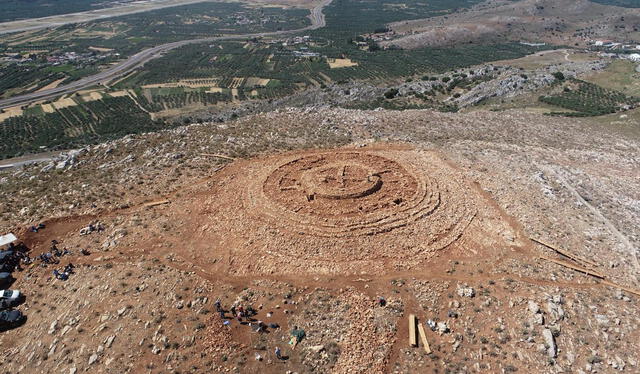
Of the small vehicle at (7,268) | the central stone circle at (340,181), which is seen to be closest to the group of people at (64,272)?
the small vehicle at (7,268)

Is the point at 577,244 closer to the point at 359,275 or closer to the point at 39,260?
the point at 359,275

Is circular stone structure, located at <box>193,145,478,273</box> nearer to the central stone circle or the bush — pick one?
the central stone circle

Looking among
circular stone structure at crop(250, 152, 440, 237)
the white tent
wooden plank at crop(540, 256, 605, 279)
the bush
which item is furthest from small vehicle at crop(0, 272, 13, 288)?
the bush

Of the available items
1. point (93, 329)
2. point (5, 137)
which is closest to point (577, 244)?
point (93, 329)

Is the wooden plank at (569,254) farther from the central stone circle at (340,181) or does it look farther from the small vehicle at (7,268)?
the small vehicle at (7,268)

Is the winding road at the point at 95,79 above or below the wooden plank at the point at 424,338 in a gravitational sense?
above
